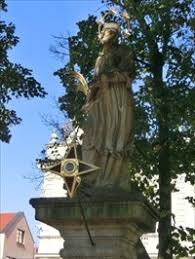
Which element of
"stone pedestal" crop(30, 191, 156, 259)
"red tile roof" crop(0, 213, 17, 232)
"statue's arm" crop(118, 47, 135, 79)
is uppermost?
"statue's arm" crop(118, 47, 135, 79)

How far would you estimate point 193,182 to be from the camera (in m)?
16.8

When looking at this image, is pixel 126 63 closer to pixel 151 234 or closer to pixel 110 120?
pixel 110 120

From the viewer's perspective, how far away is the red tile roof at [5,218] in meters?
50.3

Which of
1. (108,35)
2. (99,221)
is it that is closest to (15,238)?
(108,35)

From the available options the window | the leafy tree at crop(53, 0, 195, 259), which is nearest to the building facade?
the window

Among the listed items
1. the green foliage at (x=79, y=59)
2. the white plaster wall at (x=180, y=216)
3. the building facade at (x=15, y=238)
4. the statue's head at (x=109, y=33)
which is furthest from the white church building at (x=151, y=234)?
the statue's head at (x=109, y=33)

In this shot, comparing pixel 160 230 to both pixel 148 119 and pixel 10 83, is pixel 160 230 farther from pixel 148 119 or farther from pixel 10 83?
pixel 10 83

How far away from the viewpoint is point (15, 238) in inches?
1999

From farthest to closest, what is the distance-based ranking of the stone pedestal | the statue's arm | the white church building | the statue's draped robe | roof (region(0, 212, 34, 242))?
roof (region(0, 212, 34, 242)) < the white church building < the statue's arm < the statue's draped robe < the stone pedestal

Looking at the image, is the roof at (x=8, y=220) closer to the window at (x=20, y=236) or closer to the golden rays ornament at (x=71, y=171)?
the window at (x=20, y=236)

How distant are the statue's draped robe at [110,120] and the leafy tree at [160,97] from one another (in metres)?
7.18

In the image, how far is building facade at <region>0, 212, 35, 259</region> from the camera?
48938mm

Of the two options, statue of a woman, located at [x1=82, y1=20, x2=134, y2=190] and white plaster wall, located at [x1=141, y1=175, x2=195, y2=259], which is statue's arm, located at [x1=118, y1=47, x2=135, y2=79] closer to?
statue of a woman, located at [x1=82, y1=20, x2=134, y2=190]

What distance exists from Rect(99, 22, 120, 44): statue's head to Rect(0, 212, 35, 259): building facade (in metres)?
42.0
